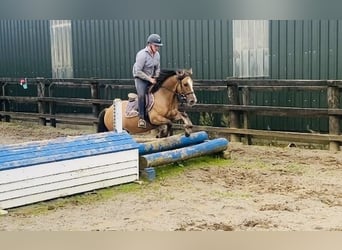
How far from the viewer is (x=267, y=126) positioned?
8227 millimetres

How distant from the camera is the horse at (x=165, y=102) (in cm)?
625

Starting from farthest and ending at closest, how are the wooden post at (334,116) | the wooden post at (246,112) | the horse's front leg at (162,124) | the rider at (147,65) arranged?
the wooden post at (246,112) < the wooden post at (334,116) < the horse's front leg at (162,124) < the rider at (147,65)

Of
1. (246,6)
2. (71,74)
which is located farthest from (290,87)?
(246,6)

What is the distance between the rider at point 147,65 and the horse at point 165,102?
11cm

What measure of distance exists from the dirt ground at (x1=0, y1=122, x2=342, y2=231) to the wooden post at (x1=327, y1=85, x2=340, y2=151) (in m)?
0.52

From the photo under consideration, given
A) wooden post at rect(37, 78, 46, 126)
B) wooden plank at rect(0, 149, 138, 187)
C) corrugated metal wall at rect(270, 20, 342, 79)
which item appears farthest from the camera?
wooden post at rect(37, 78, 46, 126)

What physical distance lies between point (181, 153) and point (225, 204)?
4.44ft

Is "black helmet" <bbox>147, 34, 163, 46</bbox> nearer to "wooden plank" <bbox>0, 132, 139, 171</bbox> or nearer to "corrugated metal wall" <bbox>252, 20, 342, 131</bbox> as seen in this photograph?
"wooden plank" <bbox>0, 132, 139, 171</bbox>

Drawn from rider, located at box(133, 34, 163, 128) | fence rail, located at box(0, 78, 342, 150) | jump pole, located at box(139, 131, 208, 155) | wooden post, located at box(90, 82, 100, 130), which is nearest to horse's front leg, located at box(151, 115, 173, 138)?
rider, located at box(133, 34, 163, 128)

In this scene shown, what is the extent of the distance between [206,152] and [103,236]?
534cm

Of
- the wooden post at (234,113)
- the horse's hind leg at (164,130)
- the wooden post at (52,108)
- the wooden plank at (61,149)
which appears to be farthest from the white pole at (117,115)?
the wooden post at (52,108)

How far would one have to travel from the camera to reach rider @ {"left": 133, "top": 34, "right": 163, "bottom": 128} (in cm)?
597

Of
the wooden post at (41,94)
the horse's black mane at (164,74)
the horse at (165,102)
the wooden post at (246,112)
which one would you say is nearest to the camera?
the horse at (165,102)

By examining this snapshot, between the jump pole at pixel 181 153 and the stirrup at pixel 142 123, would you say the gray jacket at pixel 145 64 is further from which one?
the jump pole at pixel 181 153
